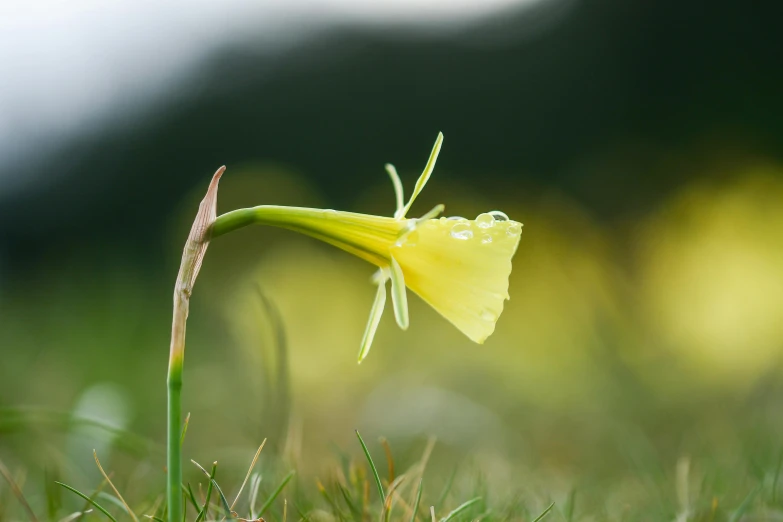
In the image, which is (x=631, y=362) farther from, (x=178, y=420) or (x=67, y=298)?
(x=67, y=298)

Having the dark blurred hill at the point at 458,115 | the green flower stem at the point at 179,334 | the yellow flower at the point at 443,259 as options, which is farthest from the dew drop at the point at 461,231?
the dark blurred hill at the point at 458,115

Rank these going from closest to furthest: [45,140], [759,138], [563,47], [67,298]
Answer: [759,138], [67,298], [563,47], [45,140]

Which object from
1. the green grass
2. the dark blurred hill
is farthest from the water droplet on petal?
the dark blurred hill

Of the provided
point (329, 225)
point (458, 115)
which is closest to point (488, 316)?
point (329, 225)

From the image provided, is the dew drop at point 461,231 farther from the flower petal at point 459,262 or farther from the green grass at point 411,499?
the green grass at point 411,499

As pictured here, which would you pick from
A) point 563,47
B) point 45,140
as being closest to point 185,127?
point 45,140

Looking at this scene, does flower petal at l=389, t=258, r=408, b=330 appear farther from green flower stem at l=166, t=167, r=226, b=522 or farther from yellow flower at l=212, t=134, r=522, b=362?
green flower stem at l=166, t=167, r=226, b=522

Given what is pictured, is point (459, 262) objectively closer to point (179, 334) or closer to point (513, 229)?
point (513, 229)
